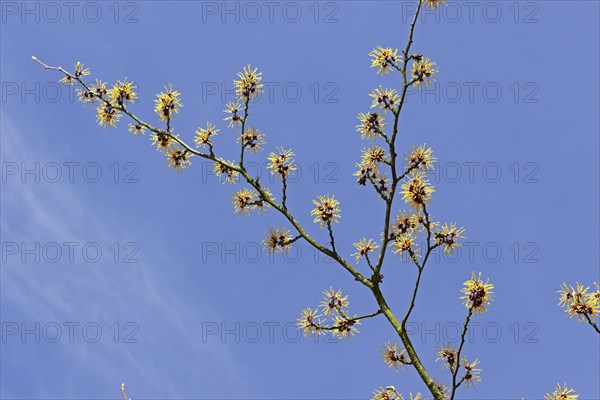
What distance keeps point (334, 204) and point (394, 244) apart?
0.96 m

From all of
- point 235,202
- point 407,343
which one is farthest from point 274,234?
point 407,343

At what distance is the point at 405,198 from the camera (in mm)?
8297

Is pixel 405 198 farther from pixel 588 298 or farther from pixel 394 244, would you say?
pixel 588 298

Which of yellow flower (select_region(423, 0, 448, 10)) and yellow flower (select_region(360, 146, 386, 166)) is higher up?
yellow flower (select_region(423, 0, 448, 10))

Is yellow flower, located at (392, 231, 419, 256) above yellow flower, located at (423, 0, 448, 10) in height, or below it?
below

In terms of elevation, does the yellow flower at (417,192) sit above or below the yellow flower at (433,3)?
below

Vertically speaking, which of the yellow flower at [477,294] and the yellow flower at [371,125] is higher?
the yellow flower at [371,125]

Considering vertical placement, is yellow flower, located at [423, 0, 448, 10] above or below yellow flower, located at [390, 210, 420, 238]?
above

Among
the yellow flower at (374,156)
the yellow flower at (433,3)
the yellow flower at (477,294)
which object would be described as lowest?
the yellow flower at (477,294)

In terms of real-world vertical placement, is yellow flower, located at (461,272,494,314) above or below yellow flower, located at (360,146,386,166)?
below

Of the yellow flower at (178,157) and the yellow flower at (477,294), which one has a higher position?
the yellow flower at (178,157)

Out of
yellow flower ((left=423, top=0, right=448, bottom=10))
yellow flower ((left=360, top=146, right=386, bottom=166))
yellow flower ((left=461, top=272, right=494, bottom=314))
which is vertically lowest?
yellow flower ((left=461, top=272, right=494, bottom=314))

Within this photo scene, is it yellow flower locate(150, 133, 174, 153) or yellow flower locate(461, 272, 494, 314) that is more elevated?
yellow flower locate(150, 133, 174, 153)

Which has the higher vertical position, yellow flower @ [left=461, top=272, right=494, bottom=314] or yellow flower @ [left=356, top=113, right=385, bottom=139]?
yellow flower @ [left=356, top=113, right=385, bottom=139]
